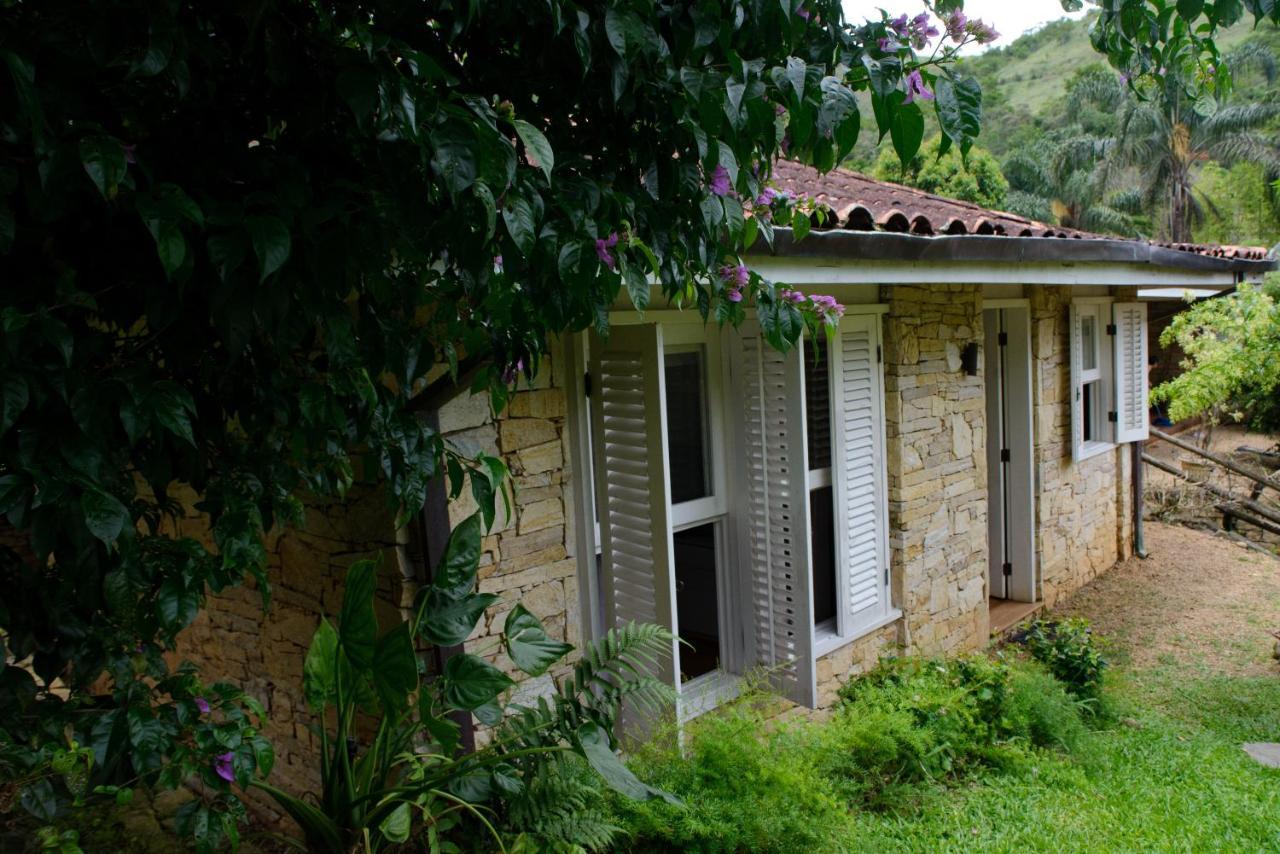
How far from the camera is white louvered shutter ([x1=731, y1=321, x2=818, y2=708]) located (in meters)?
4.37

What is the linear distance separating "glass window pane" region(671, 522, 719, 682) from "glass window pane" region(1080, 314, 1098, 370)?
4.76m

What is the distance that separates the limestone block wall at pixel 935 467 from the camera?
5.49m

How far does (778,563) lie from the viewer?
452cm

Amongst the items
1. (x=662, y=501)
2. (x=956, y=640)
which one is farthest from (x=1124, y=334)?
(x=662, y=501)

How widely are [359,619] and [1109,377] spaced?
25.4 ft

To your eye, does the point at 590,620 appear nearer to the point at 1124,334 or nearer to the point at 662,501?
the point at 662,501

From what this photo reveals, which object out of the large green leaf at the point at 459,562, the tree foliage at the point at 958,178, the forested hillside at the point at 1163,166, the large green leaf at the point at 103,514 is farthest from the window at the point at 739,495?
the forested hillside at the point at 1163,166

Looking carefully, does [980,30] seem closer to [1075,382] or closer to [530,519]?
[530,519]

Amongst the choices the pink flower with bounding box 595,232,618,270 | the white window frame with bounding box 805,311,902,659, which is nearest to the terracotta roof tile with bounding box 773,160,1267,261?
the white window frame with bounding box 805,311,902,659

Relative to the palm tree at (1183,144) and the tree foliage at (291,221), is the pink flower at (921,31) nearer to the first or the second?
the tree foliage at (291,221)

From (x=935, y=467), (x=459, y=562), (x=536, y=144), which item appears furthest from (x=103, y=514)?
(x=935, y=467)

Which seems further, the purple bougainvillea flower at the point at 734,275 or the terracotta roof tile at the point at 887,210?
the terracotta roof tile at the point at 887,210

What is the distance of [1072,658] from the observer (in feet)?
18.8

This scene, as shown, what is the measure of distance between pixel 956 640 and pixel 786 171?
127 inches
